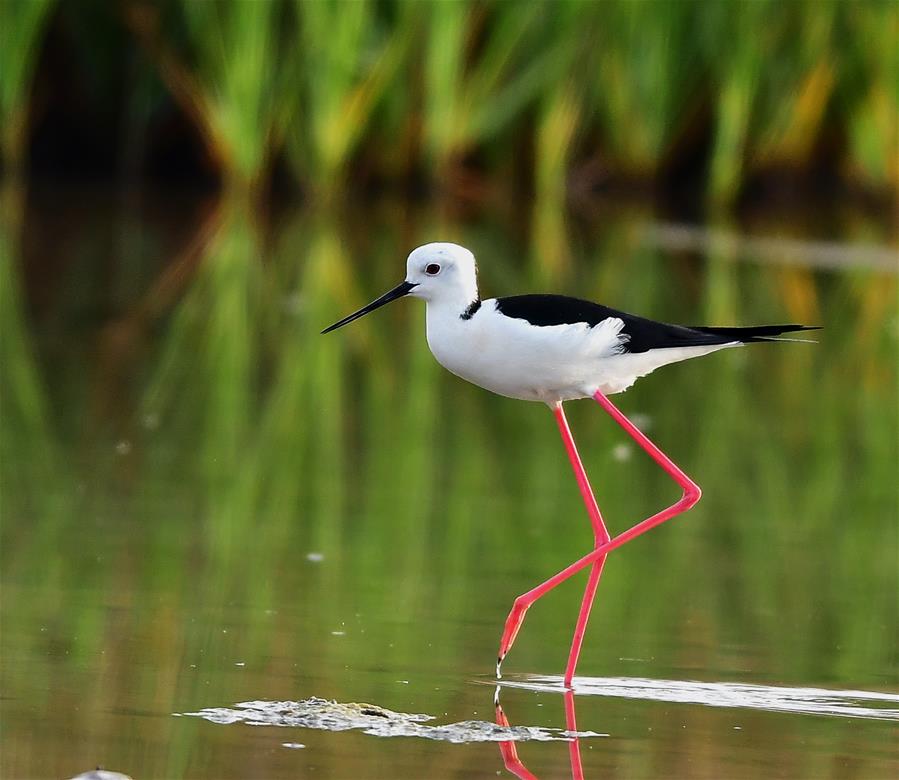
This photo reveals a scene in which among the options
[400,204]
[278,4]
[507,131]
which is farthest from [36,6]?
[507,131]

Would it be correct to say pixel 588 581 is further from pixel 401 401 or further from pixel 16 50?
pixel 16 50

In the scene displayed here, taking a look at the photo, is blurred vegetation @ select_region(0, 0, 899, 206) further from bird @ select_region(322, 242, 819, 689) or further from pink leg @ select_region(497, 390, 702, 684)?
bird @ select_region(322, 242, 819, 689)

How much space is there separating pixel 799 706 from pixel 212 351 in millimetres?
4481

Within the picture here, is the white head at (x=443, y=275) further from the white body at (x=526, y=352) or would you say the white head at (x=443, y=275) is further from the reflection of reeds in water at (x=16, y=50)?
the reflection of reeds in water at (x=16, y=50)

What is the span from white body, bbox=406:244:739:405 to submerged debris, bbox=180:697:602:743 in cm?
82

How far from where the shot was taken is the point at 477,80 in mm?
14195

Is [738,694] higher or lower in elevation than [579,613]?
lower

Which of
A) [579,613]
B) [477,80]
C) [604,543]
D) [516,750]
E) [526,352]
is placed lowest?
[516,750]

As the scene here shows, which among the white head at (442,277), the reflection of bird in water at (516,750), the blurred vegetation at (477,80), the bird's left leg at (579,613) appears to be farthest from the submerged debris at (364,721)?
the blurred vegetation at (477,80)

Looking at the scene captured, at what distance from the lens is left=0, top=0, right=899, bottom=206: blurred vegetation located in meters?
13.2

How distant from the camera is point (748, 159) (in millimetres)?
15883

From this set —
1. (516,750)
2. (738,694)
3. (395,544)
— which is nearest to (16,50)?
(395,544)

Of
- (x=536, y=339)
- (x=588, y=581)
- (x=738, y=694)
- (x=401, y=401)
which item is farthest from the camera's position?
(x=401, y=401)

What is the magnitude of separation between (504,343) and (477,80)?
10438 mm
